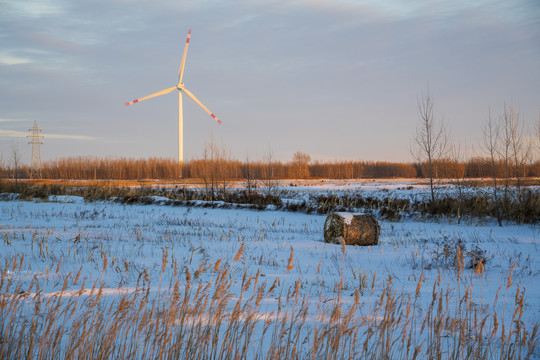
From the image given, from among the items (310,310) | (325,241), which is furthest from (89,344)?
(325,241)

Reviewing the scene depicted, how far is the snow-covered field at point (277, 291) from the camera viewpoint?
117 inches

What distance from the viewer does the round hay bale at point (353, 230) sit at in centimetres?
856

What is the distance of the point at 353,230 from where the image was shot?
8.56 meters

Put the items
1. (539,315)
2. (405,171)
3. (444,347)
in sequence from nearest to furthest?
(444,347) → (539,315) → (405,171)

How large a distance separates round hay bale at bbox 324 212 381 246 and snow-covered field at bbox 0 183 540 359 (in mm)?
455

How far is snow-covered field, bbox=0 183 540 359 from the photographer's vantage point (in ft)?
9.75

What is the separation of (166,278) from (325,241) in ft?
15.7

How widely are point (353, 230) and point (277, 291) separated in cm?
438

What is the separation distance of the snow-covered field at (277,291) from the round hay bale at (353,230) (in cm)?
45

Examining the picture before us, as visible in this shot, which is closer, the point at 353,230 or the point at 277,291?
the point at 277,291

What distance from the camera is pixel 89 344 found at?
114 inches

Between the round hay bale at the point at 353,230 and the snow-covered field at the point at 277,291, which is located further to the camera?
the round hay bale at the point at 353,230

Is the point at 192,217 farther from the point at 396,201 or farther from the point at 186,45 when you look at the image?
the point at 186,45

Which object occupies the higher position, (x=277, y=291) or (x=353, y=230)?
(x=353, y=230)
